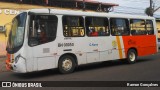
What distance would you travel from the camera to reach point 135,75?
44.4ft

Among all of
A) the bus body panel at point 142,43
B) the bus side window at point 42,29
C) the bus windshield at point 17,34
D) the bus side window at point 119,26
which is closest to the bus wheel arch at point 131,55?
the bus body panel at point 142,43

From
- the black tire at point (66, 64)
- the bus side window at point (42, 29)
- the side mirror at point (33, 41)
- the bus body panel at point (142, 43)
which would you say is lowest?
the black tire at point (66, 64)

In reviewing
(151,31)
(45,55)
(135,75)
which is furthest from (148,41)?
(45,55)

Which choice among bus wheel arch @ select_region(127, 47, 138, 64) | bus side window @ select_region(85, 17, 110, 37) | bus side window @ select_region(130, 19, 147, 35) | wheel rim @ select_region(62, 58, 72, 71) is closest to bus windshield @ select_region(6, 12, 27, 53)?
wheel rim @ select_region(62, 58, 72, 71)

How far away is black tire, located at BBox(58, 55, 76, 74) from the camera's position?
14.7 m

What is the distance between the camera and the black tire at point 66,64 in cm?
1468

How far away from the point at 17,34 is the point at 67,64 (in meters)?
2.65

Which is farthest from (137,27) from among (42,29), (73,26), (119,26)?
(42,29)

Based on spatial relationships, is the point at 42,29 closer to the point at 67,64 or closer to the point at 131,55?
the point at 67,64

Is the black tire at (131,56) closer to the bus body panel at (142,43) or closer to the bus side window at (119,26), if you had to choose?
the bus body panel at (142,43)

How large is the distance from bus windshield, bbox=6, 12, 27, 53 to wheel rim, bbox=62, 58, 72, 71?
229 cm

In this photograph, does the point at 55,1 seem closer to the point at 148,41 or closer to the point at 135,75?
the point at 148,41

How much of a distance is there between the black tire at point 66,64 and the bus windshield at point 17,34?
208cm

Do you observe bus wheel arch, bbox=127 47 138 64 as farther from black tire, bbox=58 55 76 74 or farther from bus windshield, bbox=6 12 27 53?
bus windshield, bbox=6 12 27 53
